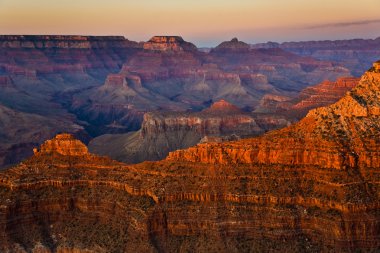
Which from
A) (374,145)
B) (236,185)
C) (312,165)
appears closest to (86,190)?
(236,185)

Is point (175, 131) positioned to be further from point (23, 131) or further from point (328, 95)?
point (23, 131)

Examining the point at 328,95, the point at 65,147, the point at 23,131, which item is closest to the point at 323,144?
the point at 65,147

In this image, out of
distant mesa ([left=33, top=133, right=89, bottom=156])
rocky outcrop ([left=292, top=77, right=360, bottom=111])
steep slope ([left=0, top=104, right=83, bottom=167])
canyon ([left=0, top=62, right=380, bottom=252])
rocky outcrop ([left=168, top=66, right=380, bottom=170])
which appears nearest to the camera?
canyon ([left=0, top=62, right=380, bottom=252])

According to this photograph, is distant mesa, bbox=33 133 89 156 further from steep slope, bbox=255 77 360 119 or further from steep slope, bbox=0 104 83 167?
steep slope, bbox=255 77 360 119

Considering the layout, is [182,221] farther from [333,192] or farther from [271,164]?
[333,192]

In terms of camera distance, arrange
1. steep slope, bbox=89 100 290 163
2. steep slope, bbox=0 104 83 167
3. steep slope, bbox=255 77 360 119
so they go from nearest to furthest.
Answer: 1. steep slope, bbox=89 100 290 163
2. steep slope, bbox=0 104 83 167
3. steep slope, bbox=255 77 360 119

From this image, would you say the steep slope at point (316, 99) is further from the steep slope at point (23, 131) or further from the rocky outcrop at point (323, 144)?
the rocky outcrop at point (323, 144)

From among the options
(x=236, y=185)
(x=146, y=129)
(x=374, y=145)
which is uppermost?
(x=374, y=145)

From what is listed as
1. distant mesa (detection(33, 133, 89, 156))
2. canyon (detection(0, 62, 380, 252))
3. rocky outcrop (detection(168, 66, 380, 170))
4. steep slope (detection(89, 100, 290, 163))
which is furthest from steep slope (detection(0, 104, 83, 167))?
rocky outcrop (detection(168, 66, 380, 170))
